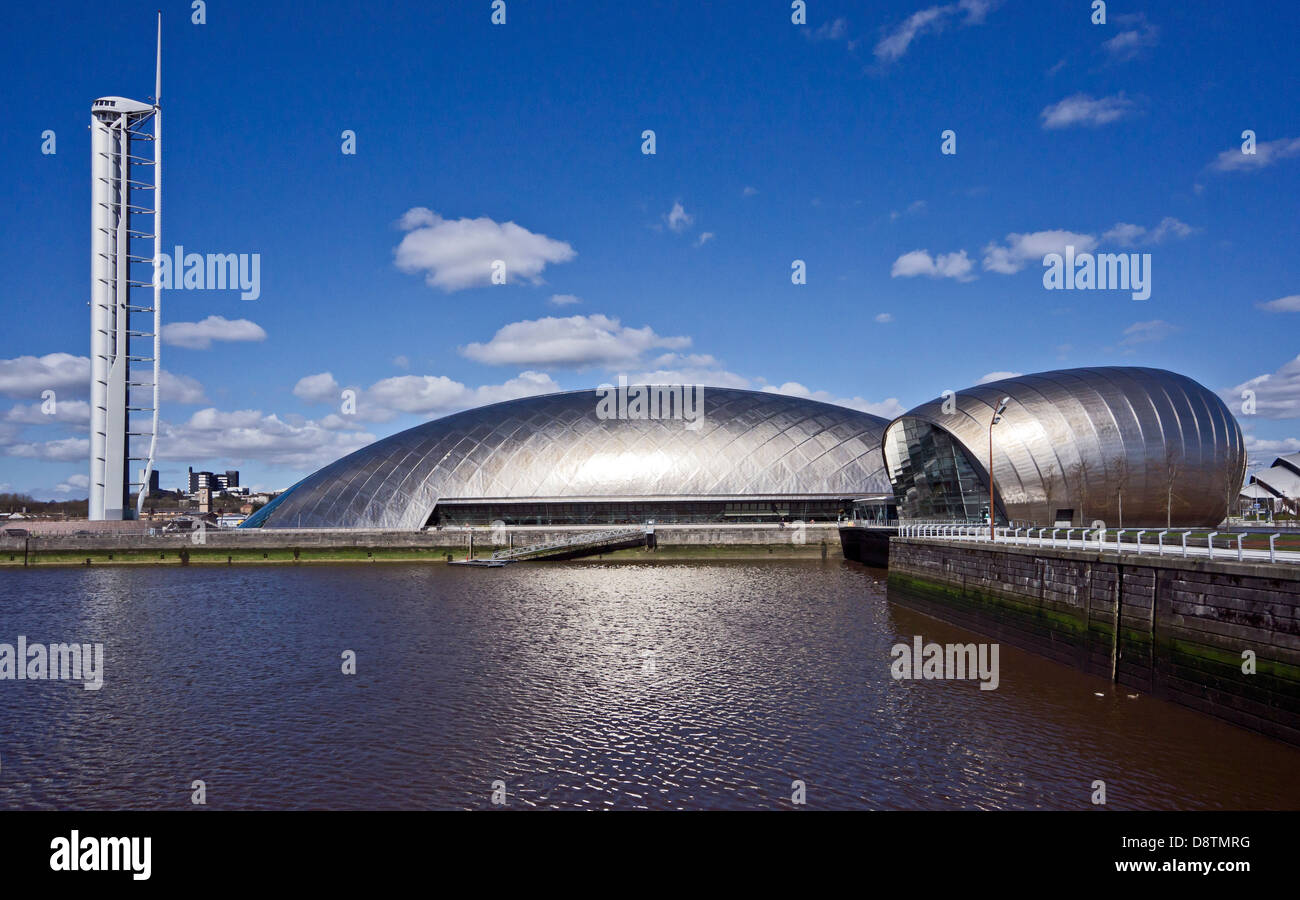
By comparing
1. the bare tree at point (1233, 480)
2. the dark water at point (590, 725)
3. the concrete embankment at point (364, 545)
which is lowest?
the concrete embankment at point (364, 545)

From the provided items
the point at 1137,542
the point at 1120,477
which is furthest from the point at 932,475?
the point at 1137,542

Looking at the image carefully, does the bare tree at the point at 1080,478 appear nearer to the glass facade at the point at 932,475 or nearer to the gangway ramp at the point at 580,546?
the glass facade at the point at 932,475

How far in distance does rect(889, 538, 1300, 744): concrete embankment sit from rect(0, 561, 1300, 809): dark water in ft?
1.97

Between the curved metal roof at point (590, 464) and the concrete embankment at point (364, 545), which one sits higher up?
the curved metal roof at point (590, 464)

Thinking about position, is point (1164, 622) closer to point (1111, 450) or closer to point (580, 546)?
point (1111, 450)

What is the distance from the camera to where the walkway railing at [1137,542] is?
16000mm

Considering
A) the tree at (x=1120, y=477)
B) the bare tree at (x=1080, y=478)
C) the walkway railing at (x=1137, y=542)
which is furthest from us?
the bare tree at (x=1080, y=478)

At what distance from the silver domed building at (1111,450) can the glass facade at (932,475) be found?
0.92 m

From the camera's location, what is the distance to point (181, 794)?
12734 millimetres

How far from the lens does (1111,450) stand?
136 feet

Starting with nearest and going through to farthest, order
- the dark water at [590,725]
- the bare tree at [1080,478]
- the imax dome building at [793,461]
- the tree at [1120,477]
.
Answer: the dark water at [590,725], the tree at [1120,477], the bare tree at [1080,478], the imax dome building at [793,461]

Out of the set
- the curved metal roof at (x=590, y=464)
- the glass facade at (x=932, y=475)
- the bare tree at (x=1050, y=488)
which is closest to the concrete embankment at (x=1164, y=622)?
the bare tree at (x=1050, y=488)
